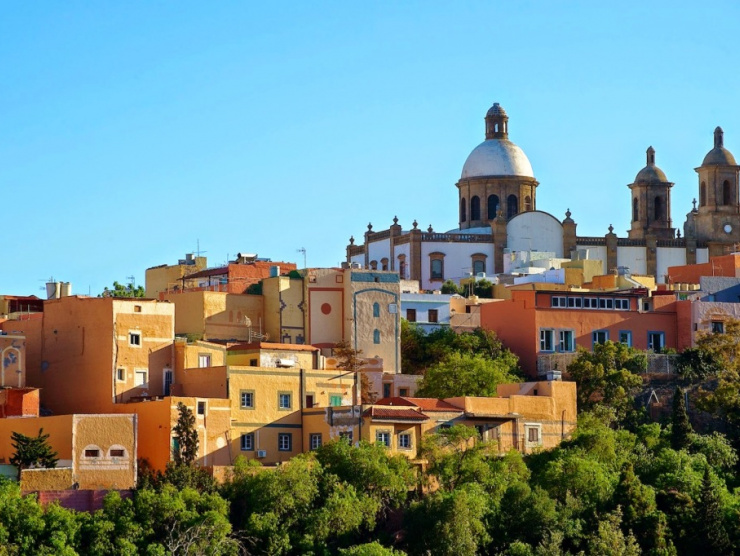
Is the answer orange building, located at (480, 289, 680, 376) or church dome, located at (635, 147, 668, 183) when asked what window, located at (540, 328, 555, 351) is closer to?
orange building, located at (480, 289, 680, 376)

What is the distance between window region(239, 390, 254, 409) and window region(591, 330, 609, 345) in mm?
15437

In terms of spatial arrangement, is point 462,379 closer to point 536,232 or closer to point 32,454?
point 32,454

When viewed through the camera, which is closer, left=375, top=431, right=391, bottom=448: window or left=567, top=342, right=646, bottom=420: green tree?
left=375, top=431, right=391, bottom=448: window

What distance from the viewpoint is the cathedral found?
83875 mm

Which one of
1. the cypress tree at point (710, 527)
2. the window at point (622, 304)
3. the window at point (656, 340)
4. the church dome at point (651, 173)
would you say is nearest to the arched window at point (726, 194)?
the church dome at point (651, 173)

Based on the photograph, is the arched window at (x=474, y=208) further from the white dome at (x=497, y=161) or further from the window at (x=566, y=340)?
the window at (x=566, y=340)

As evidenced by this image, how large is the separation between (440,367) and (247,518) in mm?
12021

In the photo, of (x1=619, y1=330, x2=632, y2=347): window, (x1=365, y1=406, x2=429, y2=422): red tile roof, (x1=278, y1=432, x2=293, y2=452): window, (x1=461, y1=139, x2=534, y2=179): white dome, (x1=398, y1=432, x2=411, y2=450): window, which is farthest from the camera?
(x1=461, y1=139, x2=534, y2=179): white dome

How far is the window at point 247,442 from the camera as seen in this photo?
5091 cm

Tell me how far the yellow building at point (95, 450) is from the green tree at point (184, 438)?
1137 mm

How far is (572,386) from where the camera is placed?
55.2m

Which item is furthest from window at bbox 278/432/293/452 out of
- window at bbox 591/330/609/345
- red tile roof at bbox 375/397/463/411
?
window at bbox 591/330/609/345

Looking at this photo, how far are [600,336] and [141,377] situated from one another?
1671cm

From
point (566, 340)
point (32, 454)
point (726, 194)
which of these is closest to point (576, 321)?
point (566, 340)
